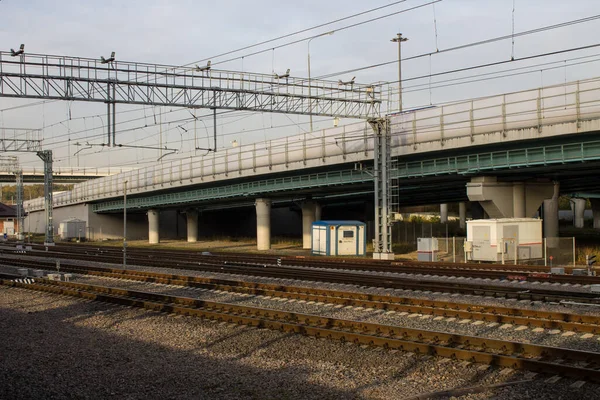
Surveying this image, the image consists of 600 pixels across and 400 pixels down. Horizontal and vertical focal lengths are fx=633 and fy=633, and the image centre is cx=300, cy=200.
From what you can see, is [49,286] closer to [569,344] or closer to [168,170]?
[569,344]

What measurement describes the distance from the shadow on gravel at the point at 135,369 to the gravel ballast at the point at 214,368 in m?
0.02

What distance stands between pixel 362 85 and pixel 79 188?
190 ft

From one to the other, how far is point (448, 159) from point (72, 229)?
56196 millimetres

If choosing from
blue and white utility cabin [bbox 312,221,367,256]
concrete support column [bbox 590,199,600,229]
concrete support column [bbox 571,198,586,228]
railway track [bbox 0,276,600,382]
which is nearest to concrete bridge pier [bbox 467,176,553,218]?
blue and white utility cabin [bbox 312,221,367,256]

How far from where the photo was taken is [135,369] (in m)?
11.0

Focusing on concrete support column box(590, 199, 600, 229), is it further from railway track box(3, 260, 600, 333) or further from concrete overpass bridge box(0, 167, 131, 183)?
railway track box(3, 260, 600, 333)

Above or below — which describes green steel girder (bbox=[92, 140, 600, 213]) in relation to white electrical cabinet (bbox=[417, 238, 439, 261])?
above

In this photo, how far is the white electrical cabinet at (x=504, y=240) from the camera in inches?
1260

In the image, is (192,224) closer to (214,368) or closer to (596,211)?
(596,211)

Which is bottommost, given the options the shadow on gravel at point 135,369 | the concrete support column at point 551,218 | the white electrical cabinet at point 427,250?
the shadow on gravel at point 135,369

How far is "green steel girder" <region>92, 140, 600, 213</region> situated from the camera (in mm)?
31984

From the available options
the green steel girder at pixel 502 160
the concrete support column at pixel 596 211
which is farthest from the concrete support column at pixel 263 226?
the concrete support column at pixel 596 211

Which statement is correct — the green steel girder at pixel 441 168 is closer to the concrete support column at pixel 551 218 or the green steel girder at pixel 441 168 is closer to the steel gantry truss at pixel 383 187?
the steel gantry truss at pixel 383 187

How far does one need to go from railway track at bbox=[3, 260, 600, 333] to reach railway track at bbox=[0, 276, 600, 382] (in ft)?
9.48
